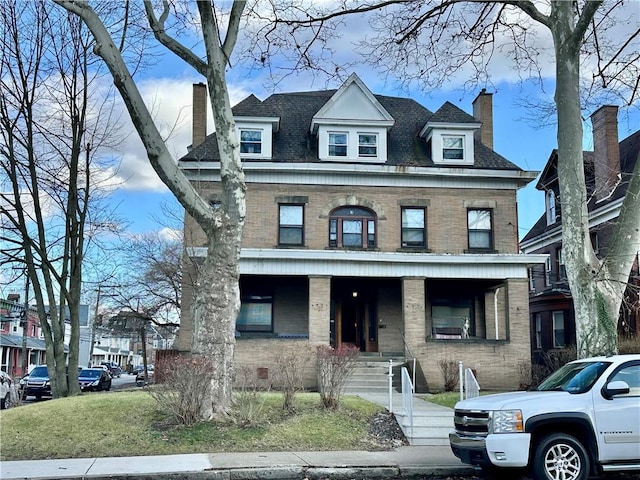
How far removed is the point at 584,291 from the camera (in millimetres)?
12328

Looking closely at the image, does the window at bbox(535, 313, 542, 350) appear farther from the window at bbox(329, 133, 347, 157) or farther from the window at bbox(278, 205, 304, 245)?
the window at bbox(278, 205, 304, 245)

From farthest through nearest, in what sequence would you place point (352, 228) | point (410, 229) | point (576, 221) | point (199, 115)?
point (199, 115), point (410, 229), point (352, 228), point (576, 221)

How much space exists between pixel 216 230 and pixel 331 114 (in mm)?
13156

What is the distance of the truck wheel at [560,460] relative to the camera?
8438mm

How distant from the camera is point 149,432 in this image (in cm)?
1189

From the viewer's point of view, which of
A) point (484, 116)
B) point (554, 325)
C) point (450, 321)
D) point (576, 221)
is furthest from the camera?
point (554, 325)

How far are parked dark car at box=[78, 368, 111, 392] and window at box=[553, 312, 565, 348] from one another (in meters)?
24.7

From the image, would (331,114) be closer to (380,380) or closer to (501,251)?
(501,251)

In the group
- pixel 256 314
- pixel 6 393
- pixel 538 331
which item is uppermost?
pixel 256 314

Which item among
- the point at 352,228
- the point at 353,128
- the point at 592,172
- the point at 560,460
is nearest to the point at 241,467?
the point at 560,460

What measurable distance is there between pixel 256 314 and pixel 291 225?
3.68 metres

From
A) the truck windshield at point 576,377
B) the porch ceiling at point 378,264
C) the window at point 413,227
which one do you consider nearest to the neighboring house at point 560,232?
the porch ceiling at point 378,264

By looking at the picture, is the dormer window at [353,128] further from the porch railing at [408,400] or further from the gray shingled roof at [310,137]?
the porch railing at [408,400]

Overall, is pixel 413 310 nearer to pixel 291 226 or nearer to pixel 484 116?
pixel 291 226
